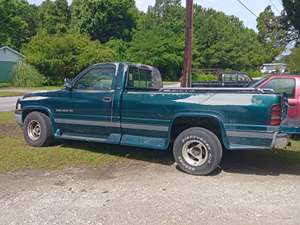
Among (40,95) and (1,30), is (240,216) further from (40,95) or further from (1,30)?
(1,30)

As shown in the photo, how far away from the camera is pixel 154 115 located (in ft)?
21.6

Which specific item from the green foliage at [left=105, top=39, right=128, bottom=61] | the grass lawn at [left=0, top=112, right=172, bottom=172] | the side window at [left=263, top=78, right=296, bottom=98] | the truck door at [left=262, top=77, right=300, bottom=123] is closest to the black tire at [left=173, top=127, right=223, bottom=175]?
the grass lawn at [left=0, top=112, right=172, bottom=172]

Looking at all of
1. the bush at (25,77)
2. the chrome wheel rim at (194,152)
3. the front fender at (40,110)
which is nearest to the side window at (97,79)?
the front fender at (40,110)

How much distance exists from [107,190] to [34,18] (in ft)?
237

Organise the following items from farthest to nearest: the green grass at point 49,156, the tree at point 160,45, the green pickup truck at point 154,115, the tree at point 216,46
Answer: the tree at point 216,46
the tree at point 160,45
the green grass at point 49,156
the green pickup truck at point 154,115

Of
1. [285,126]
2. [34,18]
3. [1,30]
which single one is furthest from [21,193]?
[34,18]

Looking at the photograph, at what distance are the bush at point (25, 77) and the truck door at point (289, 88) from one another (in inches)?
1157

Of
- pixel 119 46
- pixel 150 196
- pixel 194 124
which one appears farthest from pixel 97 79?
pixel 119 46

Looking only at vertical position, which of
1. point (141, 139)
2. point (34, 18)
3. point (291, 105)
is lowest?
point (141, 139)

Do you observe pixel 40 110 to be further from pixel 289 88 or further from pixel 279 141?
pixel 289 88

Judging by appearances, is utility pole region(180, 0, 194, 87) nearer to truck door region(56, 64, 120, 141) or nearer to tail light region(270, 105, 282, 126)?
truck door region(56, 64, 120, 141)

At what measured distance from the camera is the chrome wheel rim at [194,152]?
6.38 meters

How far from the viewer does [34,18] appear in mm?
71562

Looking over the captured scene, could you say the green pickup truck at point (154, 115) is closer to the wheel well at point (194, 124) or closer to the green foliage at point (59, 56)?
the wheel well at point (194, 124)
